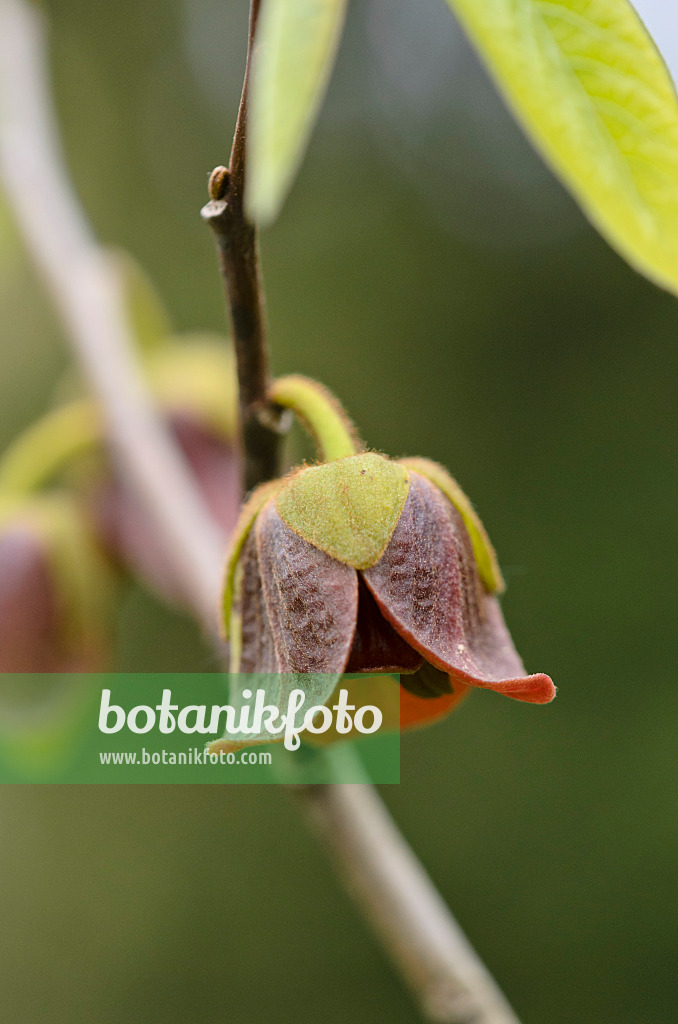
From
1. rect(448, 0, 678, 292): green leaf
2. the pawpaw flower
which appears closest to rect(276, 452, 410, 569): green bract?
the pawpaw flower

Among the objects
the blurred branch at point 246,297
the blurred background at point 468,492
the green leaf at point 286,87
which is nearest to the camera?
the green leaf at point 286,87

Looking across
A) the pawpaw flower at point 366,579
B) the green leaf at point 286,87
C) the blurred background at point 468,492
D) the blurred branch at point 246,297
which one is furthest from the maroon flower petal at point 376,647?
the blurred background at point 468,492

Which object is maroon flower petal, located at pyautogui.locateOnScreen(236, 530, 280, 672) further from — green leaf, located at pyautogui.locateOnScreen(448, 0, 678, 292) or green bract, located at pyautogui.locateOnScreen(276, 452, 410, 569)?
green leaf, located at pyautogui.locateOnScreen(448, 0, 678, 292)

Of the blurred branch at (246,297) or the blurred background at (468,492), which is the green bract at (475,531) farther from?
the blurred background at (468,492)

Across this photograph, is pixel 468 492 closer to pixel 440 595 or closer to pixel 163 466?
A: pixel 163 466

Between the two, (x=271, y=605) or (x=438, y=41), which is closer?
(x=271, y=605)

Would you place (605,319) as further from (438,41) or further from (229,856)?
(229,856)

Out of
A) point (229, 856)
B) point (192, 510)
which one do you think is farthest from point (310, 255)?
point (192, 510)
